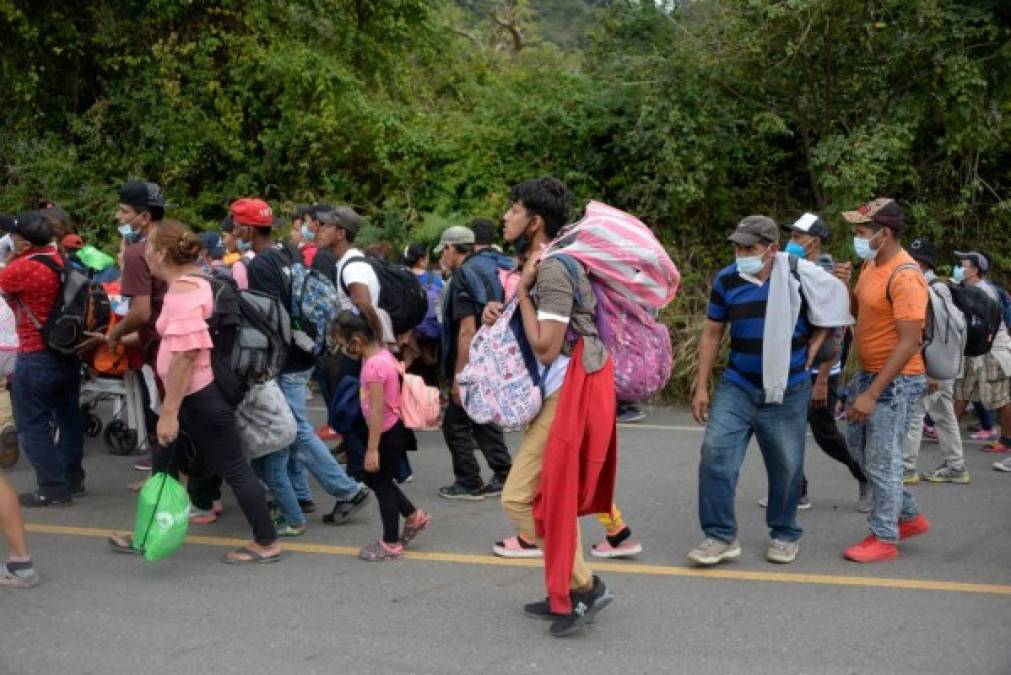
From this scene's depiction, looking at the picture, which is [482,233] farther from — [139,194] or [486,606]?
[486,606]

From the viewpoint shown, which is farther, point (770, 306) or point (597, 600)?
point (770, 306)

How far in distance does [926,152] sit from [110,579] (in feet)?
34.7

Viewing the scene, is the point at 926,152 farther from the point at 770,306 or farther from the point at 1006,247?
the point at 770,306

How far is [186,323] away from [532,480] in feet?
6.16

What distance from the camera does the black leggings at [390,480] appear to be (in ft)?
19.7

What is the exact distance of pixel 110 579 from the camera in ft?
18.9

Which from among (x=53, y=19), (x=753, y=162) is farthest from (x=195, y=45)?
(x=753, y=162)

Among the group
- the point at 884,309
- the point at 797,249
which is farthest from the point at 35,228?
the point at 884,309

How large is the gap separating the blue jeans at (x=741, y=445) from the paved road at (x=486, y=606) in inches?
13.0

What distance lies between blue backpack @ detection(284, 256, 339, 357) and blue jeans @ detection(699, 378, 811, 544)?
7.98 feet

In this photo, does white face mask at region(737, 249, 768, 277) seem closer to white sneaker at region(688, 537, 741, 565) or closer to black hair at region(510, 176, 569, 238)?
black hair at region(510, 176, 569, 238)

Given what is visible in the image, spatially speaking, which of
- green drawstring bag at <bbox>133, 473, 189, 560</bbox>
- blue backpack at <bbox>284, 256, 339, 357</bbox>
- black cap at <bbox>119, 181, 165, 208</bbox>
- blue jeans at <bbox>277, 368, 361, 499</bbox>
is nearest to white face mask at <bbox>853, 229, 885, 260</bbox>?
blue backpack at <bbox>284, 256, 339, 357</bbox>

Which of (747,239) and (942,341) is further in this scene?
(942,341)

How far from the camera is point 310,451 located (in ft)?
21.9
